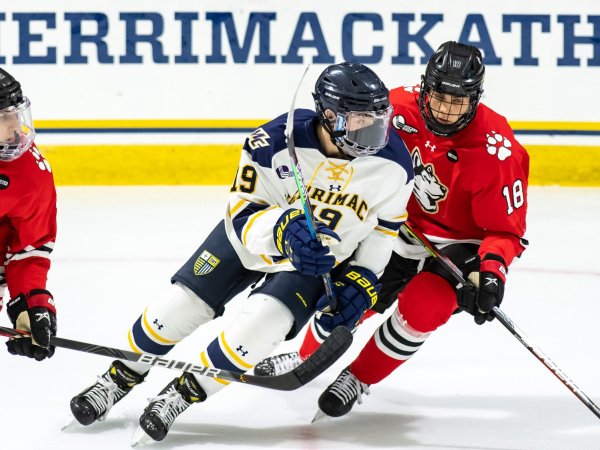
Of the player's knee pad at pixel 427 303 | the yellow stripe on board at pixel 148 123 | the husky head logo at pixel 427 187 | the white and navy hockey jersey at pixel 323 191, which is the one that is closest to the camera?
the white and navy hockey jersey at pixel 323 191

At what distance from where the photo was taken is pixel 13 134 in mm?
2949

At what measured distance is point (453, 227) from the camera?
11.5 feet

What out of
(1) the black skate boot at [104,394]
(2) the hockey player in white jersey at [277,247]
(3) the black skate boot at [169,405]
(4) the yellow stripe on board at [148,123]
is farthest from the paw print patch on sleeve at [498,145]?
(4) the yellow stripe on board at [148,123]

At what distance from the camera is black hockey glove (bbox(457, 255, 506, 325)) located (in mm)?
3160

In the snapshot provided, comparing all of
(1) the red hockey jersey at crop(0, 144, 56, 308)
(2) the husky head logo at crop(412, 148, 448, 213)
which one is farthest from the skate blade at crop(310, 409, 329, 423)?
(1) the red hockey jersey at crop(0, 144, 56, 308)

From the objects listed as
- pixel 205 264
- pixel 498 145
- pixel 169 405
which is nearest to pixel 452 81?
pixel 498 145

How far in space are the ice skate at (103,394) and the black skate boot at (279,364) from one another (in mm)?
560

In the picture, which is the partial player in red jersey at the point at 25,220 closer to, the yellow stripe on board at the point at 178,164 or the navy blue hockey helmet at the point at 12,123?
the navy blue hockey helmet at the point at 12,123

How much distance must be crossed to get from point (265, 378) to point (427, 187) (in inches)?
31.9

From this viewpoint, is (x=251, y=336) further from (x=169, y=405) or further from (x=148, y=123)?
(x=148, y=123)

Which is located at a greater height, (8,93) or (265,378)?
(8,93)

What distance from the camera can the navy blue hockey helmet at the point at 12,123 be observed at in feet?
9.66

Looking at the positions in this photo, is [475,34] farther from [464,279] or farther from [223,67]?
[464,279]

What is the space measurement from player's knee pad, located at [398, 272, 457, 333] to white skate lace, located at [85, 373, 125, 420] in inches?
32.8
